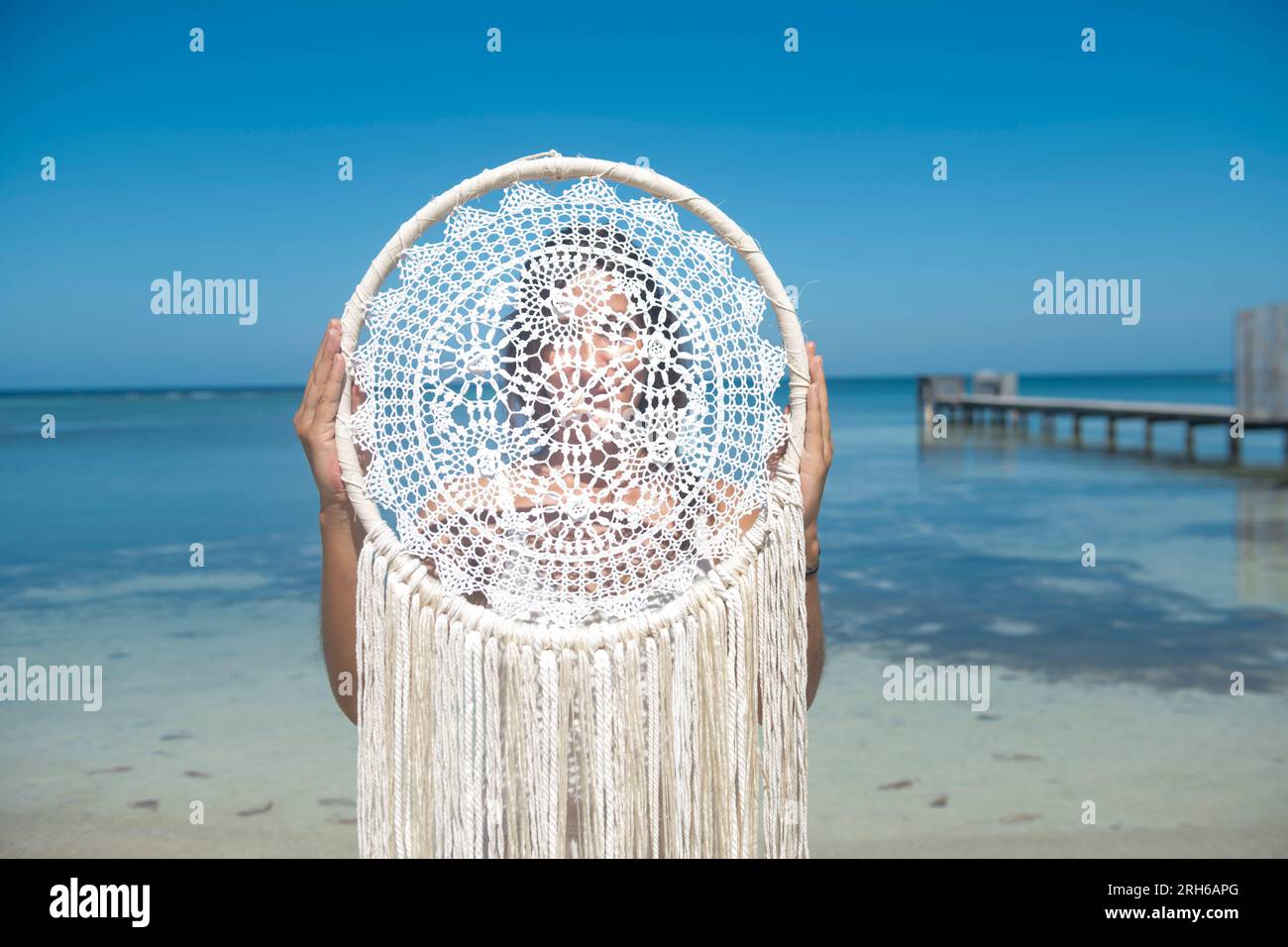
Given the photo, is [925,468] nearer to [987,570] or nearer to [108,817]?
[987,570]

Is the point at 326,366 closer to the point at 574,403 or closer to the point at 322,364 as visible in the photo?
the point at 322,364

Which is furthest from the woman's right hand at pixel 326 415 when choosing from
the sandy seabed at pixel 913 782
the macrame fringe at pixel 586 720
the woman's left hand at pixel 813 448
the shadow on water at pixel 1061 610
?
the shadow on water at pixel 1061 610

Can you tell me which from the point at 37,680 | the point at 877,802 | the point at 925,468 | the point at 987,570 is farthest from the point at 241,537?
the point at 925,468

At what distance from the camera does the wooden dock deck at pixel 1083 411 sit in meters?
15.4

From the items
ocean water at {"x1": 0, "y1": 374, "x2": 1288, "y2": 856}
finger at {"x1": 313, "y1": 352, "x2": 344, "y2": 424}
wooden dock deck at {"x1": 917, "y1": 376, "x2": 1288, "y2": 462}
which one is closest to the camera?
finger at {"x1": 313, "y1": 352, "x2": 344, "y2": 424}

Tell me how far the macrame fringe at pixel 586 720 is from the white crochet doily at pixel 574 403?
0.06 meters

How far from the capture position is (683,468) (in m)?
1.44

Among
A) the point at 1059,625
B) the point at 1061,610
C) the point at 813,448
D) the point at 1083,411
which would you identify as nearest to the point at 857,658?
the point at 1059,625

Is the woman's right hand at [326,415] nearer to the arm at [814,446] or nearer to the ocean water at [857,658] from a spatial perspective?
the arm at [814,446]

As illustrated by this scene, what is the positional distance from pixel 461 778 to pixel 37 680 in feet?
15.3

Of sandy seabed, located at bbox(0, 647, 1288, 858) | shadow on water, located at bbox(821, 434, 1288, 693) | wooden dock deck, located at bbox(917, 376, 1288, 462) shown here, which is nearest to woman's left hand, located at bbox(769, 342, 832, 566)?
sandy seabed, located at bbox(0, 647, 1288, 858)

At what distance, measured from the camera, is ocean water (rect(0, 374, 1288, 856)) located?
11.6ft

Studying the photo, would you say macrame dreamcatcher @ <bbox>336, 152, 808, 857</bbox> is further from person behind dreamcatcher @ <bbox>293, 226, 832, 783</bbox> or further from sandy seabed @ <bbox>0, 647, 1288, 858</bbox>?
sandy seabed @ <bbox>0, 647, 1288, 858</bbox>

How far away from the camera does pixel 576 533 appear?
1413mm
